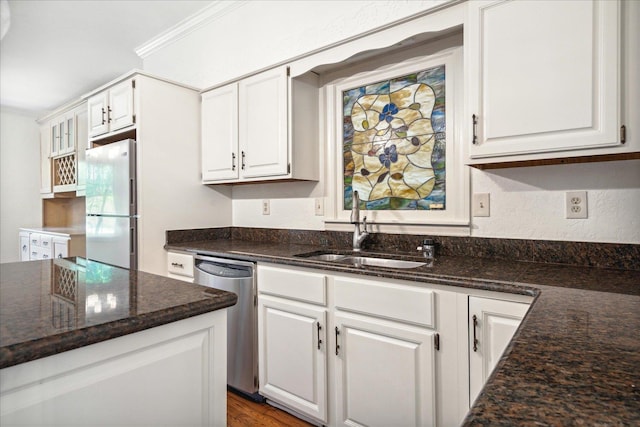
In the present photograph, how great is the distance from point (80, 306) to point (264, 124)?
181 centimetres

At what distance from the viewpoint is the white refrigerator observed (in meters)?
2.59

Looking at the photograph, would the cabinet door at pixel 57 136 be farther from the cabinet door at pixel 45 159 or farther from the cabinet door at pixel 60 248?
the cabinet door at pixel 60 248

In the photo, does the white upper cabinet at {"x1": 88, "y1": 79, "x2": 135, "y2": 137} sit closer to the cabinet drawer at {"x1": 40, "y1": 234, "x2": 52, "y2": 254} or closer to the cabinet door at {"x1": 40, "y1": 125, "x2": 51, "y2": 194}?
the cabinet drawer at {"x1": 40, "y1": 234, "x2": 52, "y2": 254}

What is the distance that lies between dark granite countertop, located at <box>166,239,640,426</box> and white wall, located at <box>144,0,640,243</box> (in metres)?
0.32

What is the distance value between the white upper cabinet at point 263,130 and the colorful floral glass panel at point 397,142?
245 millimetres

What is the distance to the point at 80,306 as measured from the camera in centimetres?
86

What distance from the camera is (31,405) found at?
68cm

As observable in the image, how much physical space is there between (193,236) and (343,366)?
5.36 ft

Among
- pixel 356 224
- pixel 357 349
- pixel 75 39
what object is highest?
pixel 75 39

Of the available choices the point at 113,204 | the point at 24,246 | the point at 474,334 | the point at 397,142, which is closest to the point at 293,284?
the point at 474,334

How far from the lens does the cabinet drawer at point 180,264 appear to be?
8.29 ft

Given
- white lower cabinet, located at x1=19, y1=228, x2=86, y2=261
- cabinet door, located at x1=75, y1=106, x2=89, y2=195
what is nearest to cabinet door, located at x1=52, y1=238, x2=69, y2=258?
white lower cabinet, located at x1=19, y1=228, x2=86, y2=261

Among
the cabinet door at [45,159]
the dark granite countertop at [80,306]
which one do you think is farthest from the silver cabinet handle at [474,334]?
the cabinet door at [45,159]

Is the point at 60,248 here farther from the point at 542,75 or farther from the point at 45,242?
the point at 542,75
